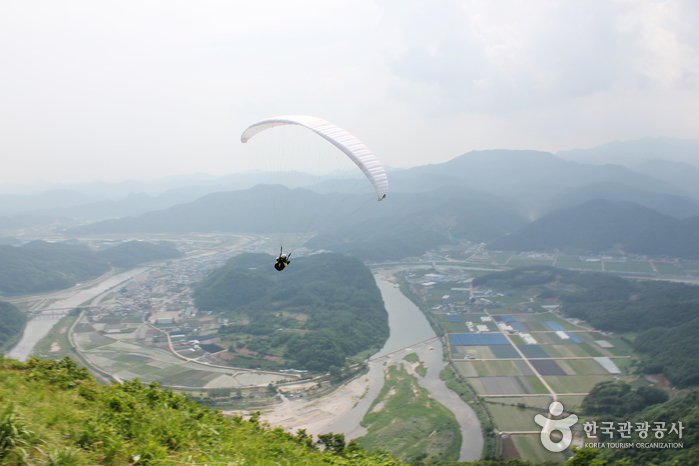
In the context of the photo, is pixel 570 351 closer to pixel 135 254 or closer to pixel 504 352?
pixel 504 352

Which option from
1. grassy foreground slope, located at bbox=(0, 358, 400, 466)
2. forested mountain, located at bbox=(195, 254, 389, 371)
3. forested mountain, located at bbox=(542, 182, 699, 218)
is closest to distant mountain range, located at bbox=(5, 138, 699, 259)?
forested mountain, located at bbox=(542, 182, 699, 218)

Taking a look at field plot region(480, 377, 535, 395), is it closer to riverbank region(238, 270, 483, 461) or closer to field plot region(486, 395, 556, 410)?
field plot region(486, 395, 556, 410)

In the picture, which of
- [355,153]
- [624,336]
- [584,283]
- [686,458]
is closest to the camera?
[355,153]

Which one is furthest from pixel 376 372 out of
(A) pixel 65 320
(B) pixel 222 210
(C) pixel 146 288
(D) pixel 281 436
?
(B) pixel 222 210

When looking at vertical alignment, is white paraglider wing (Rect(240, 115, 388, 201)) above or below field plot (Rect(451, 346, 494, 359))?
above

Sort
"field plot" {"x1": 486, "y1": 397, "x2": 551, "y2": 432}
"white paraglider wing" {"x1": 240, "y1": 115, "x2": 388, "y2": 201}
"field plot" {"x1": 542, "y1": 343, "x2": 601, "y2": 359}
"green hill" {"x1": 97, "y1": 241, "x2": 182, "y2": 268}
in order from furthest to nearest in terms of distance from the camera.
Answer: "green hill" {"x1": 97, "y1": 241, "x2": 182, "y2": 268} → "field plot" {"x1": 542, "y1": 343, "x2": 601, "y2": 359} → "field plot" {"x1": 486, "y1": 397, "x2": 551, "y2": 432} → "white paraglider wing" {"x1": 240, "y1": 115, "x2": 388, "y2": 201}

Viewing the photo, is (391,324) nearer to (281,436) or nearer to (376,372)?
(376,372)

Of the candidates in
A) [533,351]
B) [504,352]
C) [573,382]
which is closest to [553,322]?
[533,351]
